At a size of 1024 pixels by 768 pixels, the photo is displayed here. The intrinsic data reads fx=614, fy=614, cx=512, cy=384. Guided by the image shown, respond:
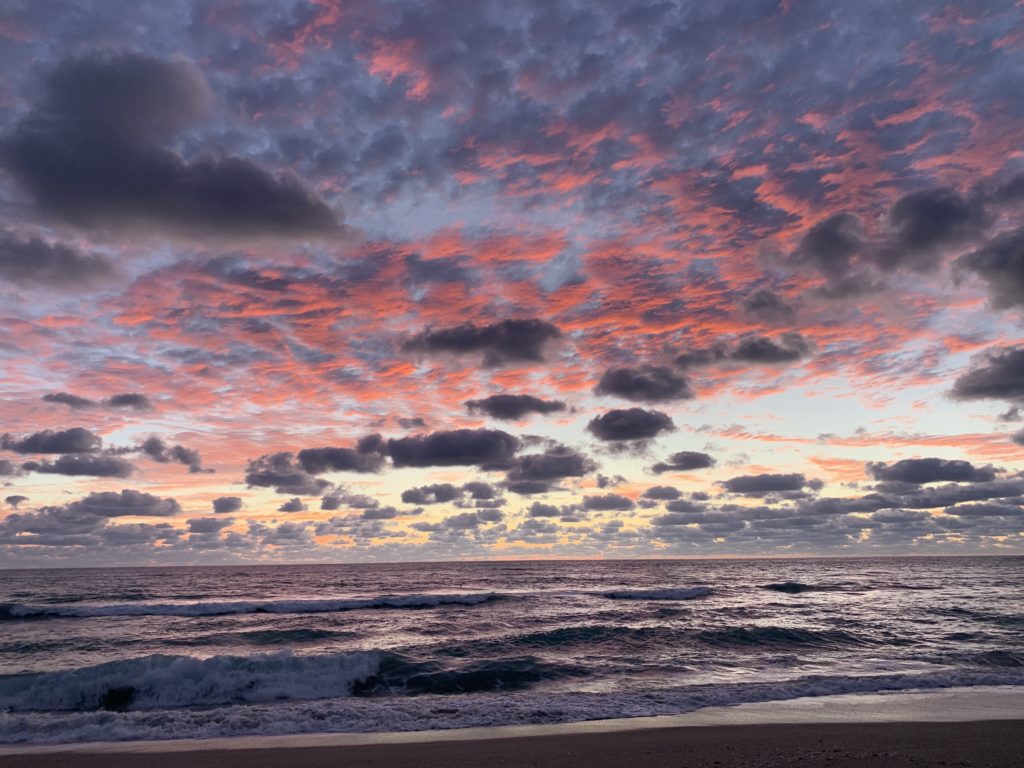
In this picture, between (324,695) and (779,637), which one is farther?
(779,637)

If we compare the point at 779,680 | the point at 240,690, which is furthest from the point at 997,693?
the point at 240,690

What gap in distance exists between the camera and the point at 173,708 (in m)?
19.9

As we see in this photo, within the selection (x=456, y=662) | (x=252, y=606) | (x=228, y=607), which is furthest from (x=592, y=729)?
(x=228, y=607)

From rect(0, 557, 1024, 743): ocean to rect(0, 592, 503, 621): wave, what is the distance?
0.61 meters

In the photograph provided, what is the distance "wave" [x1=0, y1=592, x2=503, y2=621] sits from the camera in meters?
44.3

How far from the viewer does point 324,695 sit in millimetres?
21281

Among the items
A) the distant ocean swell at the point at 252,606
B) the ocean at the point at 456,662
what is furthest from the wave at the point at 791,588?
the ocean at the point at 456,662

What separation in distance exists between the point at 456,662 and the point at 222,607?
30294 millimetres

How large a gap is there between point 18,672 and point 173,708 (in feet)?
28.5

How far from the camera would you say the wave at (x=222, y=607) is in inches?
1745

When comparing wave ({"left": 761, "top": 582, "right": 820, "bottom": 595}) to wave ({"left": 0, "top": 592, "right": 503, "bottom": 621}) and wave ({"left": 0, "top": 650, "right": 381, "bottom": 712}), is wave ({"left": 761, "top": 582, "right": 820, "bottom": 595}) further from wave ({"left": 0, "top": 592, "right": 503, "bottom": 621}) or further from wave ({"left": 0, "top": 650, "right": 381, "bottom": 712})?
wave ({"left": 0, "top": 650, "right": 381, "bottom": 712})

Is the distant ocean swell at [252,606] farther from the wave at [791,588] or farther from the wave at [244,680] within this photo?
the wave at [244,680]

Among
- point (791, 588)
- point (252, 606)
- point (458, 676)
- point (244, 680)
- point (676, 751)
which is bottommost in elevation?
point (791, 588)

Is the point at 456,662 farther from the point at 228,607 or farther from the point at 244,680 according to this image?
the point at 228,607
